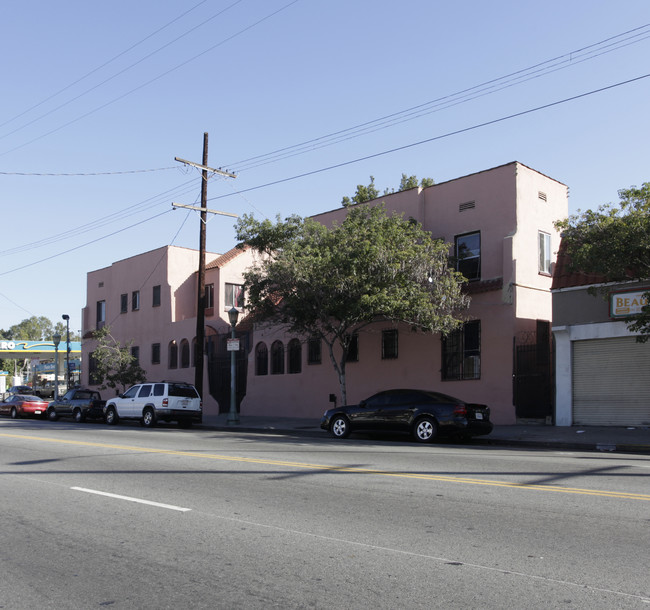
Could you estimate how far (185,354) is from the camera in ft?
119

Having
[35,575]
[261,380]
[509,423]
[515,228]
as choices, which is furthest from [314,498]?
[261,380]

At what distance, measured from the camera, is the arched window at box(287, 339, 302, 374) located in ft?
97.1

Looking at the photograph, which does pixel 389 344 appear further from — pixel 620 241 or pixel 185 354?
pixel 185 354

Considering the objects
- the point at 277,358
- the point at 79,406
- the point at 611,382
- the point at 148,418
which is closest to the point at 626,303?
the point at 611,382

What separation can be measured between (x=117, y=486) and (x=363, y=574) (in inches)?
224

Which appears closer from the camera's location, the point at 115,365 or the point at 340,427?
the point at 340,427

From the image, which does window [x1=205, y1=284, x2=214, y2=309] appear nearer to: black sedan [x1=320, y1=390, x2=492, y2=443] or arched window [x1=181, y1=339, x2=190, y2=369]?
arched window [x1=181, y1=339, x2=190, y2=369]

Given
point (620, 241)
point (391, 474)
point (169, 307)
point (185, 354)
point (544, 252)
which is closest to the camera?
point (391, 474)

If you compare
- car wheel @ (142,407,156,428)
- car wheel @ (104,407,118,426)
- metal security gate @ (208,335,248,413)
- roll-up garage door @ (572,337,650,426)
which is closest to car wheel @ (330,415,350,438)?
roll-up garage door @ (572,337,650,426)

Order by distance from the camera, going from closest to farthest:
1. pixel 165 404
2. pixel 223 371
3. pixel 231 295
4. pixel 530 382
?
1. pixel 530 382
2. pixel 165 404
3. pixel 223 371
4. pixel 231 295

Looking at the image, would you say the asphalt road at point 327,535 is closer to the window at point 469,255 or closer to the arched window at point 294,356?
the window at point 469,255

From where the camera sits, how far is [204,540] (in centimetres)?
666

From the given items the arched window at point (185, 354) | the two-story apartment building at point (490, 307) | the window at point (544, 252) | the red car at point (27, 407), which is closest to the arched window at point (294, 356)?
the two-story apartment building at point (490, 307)

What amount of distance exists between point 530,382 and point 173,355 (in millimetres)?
21255
